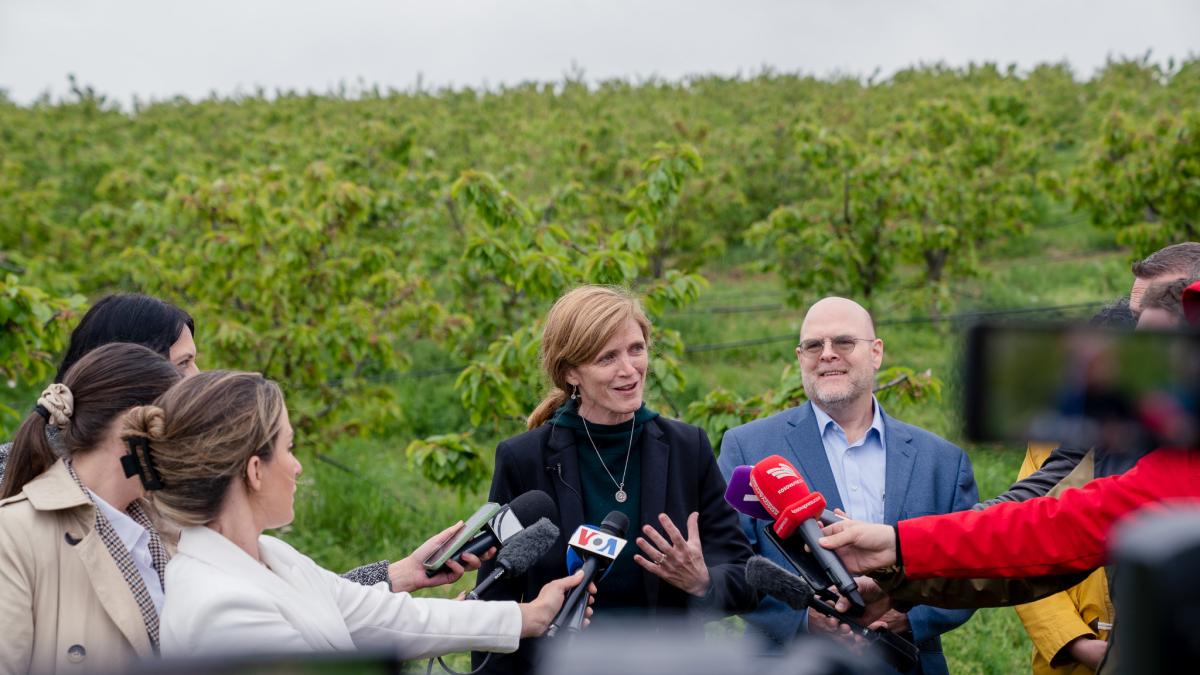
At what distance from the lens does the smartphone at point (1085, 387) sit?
904mm

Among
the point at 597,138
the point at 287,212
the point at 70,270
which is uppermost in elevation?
the point at 597,138

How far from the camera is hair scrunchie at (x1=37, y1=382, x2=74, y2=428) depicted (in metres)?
2.47

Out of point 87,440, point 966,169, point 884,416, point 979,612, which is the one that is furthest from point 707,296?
point 87,440

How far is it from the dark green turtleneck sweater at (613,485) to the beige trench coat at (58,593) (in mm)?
1305

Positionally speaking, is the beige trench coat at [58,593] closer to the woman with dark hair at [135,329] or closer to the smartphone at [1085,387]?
the woman with dark hair at [135,329]

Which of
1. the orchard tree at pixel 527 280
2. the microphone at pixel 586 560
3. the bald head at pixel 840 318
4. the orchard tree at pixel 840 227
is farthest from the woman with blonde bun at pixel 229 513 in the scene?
the orchard tree at pixel 840 227

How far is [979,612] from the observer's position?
19.1ft

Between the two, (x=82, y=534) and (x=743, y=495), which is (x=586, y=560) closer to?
(x=743, y=495)

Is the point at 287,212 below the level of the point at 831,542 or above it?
above

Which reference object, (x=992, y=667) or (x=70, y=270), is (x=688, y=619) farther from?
(x=70, y=270)

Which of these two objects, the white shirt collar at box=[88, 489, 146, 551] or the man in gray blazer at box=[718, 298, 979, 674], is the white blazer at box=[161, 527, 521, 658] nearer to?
the white shirt collar at box=[88, 489, 146, 551]

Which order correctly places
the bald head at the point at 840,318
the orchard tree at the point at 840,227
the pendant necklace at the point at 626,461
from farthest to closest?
the orchard tree at the point at 840,227 → the bald head at the point at 840,318 → the pendant necklace at the point at 626,461

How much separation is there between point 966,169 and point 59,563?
1346cm

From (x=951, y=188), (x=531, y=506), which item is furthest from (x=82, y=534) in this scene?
(x=951, y=188)
